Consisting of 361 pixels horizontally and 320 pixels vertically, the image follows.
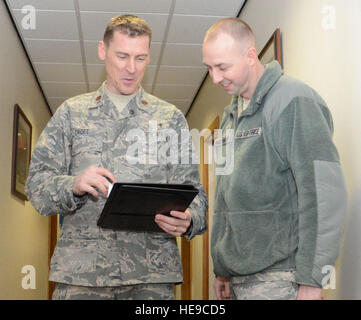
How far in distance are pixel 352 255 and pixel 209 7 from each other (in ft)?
8.03

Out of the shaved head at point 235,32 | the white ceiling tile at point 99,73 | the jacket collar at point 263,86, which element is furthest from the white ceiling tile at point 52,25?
the jacket collar at point 263,86

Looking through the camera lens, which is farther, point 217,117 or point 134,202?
point 217,117

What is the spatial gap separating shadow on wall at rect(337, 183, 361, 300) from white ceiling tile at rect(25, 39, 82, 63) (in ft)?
10.1

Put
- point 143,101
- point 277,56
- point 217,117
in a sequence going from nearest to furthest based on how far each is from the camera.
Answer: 1. point 143,101
2. point 277,56
3. point 217,117

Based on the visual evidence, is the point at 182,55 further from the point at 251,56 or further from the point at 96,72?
the point at 251,56

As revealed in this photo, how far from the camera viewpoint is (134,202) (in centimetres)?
137

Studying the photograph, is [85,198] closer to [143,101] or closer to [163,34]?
[143,101]

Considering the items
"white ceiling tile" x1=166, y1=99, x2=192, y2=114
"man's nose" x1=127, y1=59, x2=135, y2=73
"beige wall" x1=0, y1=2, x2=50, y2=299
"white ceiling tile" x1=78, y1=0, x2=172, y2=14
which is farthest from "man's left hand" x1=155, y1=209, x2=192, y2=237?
"white ceiling tile" x1=166, y1=99, x2=192, y2=114

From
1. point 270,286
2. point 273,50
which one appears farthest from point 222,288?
point 273,50

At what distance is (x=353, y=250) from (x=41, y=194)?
1085mm

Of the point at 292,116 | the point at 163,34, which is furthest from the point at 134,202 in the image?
the point at 163,34

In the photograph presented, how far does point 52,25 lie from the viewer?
3.90 meters

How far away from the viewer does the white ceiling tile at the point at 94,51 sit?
14.0ft

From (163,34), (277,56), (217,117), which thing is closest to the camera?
(277,56)
